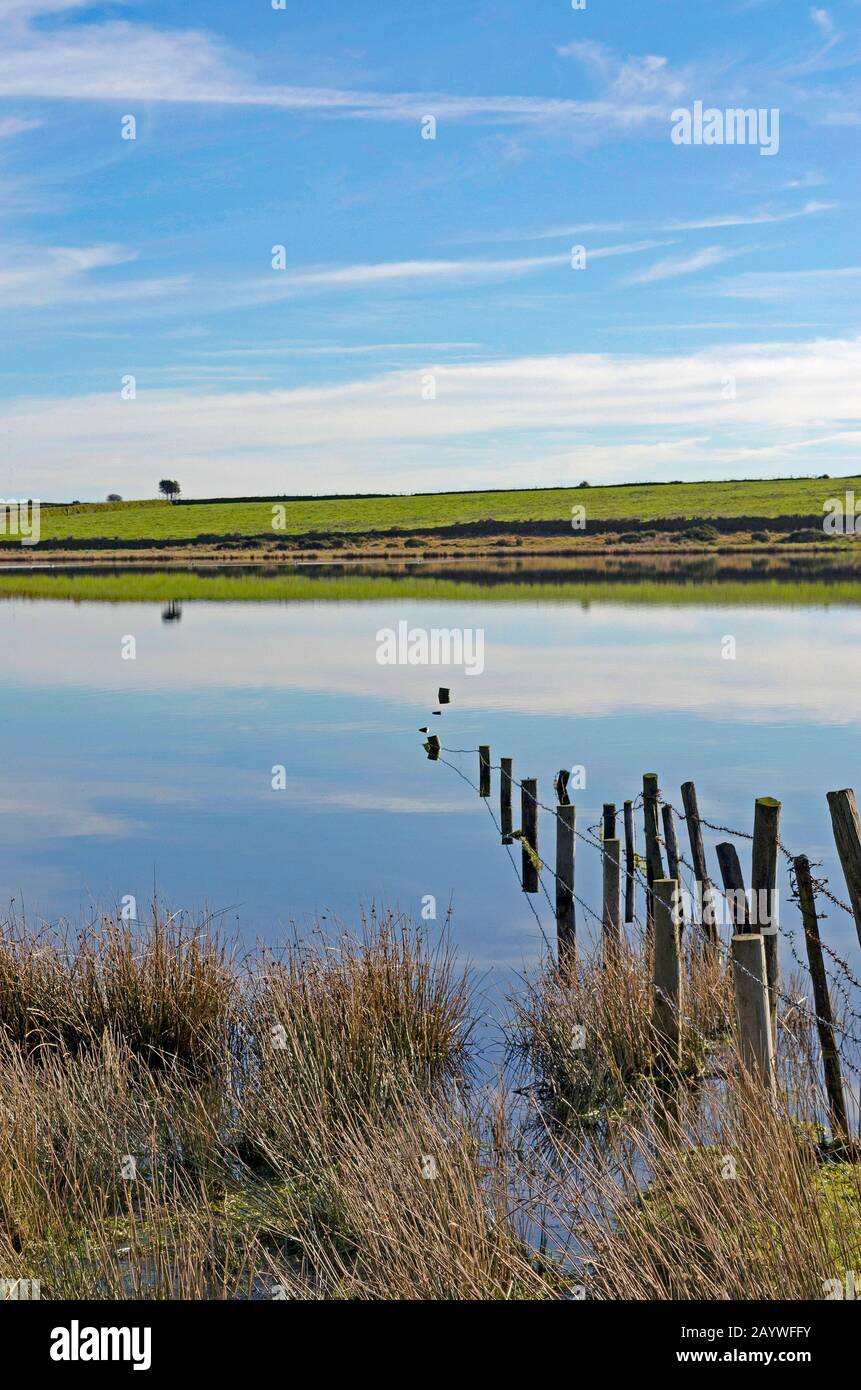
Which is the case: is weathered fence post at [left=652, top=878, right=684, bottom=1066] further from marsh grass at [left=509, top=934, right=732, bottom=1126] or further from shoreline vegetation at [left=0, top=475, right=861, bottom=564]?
shoreline vegetation at [left=0, top=475, right=861, bottom=564]

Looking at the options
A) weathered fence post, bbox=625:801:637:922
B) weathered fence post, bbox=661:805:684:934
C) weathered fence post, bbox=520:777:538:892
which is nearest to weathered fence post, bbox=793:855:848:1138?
weathered fence post, bbox=661:805:684:934

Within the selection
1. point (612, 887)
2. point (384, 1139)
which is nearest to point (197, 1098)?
point (384, 1139)

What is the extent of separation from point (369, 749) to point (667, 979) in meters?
21.5

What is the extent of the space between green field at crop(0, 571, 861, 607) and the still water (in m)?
9.15

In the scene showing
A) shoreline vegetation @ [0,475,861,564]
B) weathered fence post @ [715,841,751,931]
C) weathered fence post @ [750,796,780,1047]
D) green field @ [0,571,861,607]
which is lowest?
weathered fence post @ [715,841,751,931]

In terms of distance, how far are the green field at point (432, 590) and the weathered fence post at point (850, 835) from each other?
61.2 metres

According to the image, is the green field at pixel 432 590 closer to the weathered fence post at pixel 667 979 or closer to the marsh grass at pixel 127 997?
the weathered fence post at pixel 667 979

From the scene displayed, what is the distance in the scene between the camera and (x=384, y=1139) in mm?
6973

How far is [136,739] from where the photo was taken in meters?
33.0

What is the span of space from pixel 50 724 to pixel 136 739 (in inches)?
140

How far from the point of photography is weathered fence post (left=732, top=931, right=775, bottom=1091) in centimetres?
683

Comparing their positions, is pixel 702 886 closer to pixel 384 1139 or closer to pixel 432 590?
pixel 384 1139
